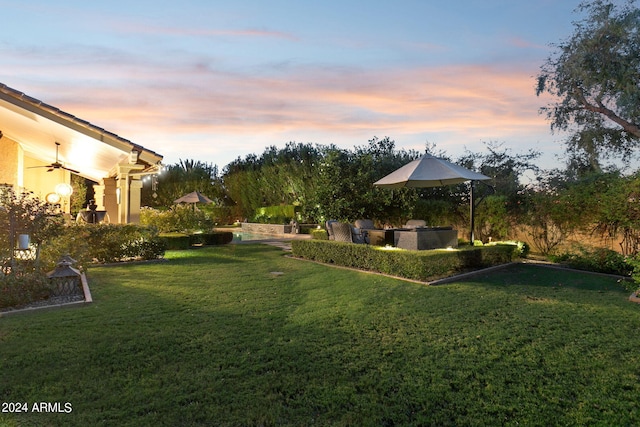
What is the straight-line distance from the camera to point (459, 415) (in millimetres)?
3055

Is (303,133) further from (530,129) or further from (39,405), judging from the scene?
(39,405)

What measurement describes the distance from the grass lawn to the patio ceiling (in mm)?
4758

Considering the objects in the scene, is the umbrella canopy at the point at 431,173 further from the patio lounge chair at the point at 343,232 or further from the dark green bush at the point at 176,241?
the dark green bush at the point at 176,241

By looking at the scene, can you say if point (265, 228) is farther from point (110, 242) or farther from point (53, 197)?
point (110, 242)

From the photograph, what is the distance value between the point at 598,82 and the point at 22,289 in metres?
22.5

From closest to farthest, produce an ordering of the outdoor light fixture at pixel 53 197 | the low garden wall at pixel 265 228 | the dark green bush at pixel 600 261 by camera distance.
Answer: the dark green bush at pixel 600 261 → the outdoor light fixture at pixel 53 197 → the low garden wall at pixel 265 228

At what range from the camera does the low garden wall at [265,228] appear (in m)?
24.1

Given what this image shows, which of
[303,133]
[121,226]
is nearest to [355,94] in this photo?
[121,226]

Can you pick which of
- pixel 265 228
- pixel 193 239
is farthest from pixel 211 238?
pixel 265 228

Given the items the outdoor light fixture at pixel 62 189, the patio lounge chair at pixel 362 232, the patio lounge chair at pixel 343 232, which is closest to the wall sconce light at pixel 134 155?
the patio lounge chair at pixel 343 232

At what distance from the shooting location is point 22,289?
6.33 m

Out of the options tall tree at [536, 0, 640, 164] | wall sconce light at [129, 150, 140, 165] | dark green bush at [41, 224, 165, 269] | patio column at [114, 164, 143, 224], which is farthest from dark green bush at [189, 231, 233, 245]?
tall tree at [536, 0, 640, 164]

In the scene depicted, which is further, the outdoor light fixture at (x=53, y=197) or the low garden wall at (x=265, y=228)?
the low garden wall at (x=265, y=228)

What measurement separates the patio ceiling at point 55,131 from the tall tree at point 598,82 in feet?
61.9
